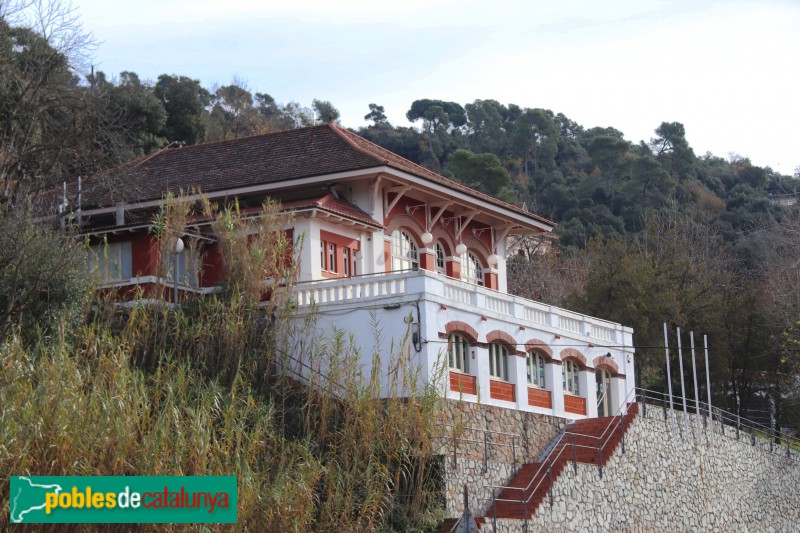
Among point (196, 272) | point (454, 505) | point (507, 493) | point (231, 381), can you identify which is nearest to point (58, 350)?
point (231, 381)

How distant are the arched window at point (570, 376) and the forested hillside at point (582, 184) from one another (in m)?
9.91

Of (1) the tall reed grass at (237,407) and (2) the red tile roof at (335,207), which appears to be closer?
(1) the tall reed grass at (237,407)

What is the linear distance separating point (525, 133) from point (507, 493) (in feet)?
217

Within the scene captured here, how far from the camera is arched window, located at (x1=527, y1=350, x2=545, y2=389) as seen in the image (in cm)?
3262

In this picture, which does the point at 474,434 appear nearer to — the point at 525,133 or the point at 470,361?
the point at 470,361

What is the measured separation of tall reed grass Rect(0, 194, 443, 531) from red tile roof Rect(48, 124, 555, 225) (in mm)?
3612

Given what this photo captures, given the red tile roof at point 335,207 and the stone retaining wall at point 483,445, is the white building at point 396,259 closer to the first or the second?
the red tile roof at point 335,207

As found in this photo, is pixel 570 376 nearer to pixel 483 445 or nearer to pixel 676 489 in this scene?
pixel 676 489

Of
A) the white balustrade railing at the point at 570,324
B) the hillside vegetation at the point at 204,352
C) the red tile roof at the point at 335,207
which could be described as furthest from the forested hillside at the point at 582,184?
the white balustrade railing at the point at 570,324

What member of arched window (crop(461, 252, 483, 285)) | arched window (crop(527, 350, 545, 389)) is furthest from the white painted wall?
arched window (crop(461, 252, 483, 285))

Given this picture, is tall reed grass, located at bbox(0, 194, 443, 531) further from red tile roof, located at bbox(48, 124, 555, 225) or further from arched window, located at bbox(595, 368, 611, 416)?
arched window, located at bbox(595, 368, 611, 416)

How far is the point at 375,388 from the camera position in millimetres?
27156

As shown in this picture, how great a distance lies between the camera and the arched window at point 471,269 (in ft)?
128

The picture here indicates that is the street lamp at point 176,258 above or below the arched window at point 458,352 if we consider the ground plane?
above
